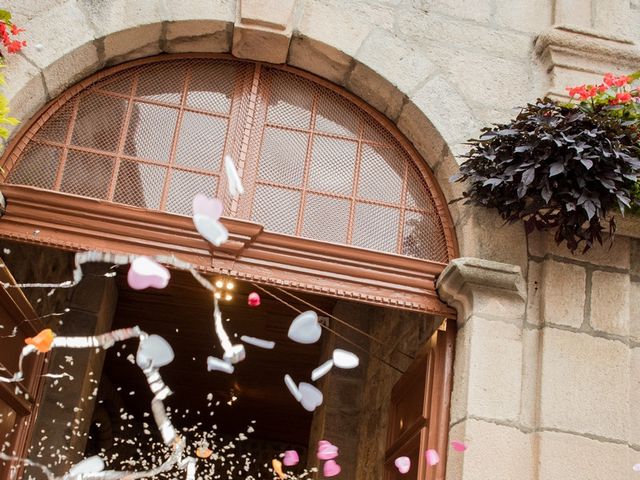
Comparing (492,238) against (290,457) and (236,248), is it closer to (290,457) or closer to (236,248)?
(236,248)

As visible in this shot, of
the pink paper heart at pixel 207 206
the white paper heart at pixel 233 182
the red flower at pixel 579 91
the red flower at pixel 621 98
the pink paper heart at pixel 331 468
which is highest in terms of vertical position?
the red flower at pixel 579 91

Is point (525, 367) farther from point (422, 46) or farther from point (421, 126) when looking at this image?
point (422, 46)

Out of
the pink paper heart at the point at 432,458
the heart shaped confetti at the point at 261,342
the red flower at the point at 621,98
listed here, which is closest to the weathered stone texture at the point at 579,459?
the pink paper heart at the point at 432,458

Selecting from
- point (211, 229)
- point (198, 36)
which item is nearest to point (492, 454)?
point (211, 229)

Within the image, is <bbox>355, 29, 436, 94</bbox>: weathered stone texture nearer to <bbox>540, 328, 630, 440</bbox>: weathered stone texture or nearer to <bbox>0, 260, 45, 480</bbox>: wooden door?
<bbox>540, 328, 630, 440</bbox>: weathered stone texture

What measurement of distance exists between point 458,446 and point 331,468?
2.63 meters

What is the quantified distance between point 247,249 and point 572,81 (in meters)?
1.83

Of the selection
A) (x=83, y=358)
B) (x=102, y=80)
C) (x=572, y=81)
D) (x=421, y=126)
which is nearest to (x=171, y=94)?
(x=102, y=80)

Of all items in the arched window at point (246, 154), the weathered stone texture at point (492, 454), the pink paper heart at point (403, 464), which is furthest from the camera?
the pink paper heart at point (403, 464)

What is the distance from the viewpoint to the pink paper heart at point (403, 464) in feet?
14.0

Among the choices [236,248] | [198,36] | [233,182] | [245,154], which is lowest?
[236,248]

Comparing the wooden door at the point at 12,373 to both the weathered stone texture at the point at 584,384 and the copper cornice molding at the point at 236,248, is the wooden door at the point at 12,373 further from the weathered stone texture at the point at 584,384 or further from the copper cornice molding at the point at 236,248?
the weathered stone texture at the point at 584,384

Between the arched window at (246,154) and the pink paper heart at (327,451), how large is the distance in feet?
8.14

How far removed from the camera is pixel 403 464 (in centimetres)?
432
